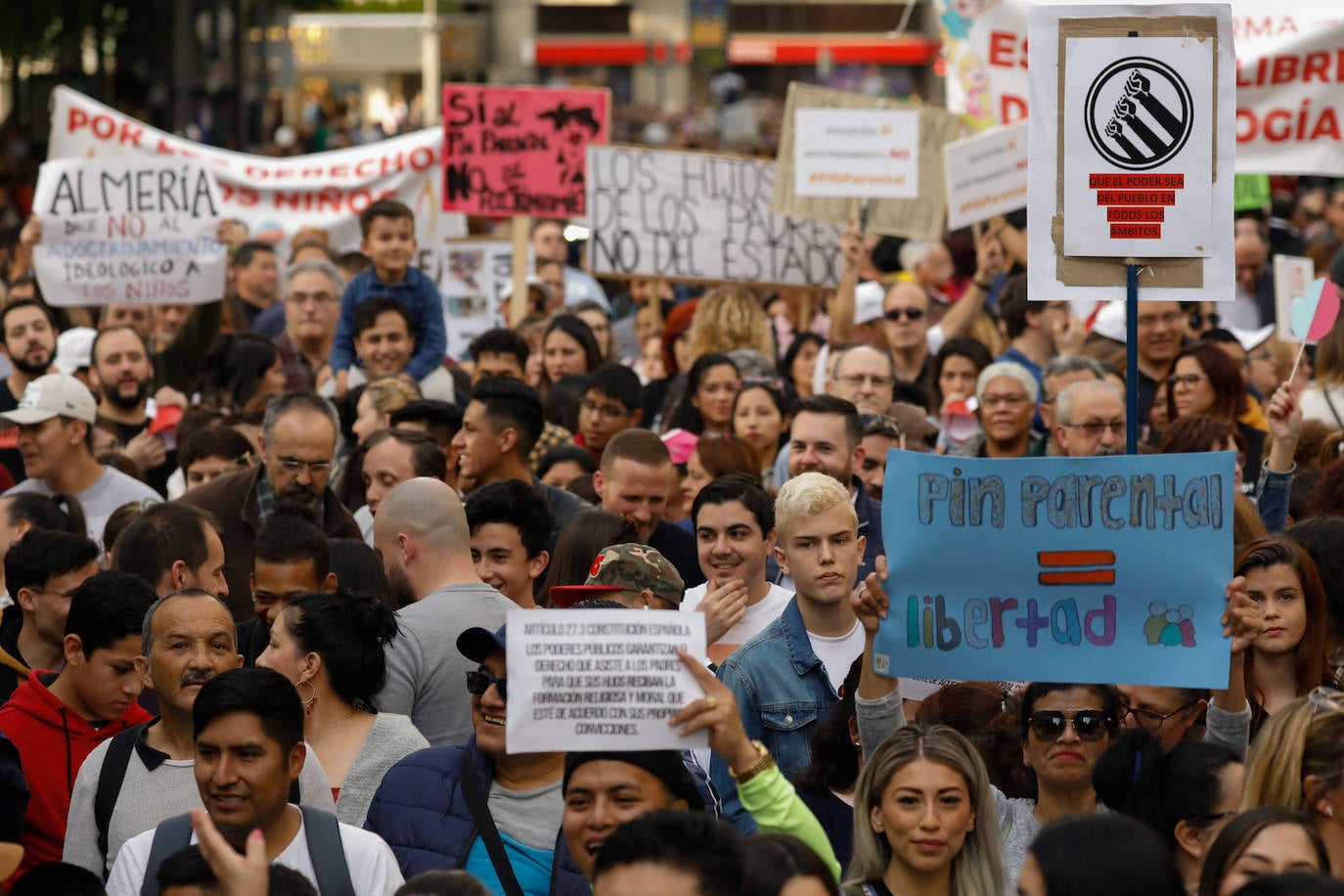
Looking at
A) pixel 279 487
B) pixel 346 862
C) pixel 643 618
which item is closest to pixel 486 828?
pixel 346 862

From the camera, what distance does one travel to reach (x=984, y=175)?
38.4 ft

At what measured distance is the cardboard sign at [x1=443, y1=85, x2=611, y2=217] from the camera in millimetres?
12383

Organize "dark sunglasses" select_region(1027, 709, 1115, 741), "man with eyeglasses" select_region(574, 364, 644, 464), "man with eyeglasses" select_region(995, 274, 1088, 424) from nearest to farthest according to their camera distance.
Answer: "dark sunglasses" select_region(1027, 709, 1115, 741) < "man with eyeglasses" select_region(574, 364, 644, 464) < "man with eyeglasses" select_region(995, 274, 1088, 424)

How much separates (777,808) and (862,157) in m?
8.36

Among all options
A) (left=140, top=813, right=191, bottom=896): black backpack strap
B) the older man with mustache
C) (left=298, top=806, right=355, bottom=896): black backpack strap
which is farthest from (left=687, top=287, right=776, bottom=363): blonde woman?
(left=140, top=813, right=191, bottom=896): black backpack strap

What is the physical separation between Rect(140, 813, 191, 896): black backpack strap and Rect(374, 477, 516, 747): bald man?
1.05 meters

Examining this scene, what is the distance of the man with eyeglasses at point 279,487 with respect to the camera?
7387 mm

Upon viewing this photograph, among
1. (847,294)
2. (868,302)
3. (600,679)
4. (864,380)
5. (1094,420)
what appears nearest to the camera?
(600,679)

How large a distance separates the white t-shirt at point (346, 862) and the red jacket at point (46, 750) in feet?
2.55

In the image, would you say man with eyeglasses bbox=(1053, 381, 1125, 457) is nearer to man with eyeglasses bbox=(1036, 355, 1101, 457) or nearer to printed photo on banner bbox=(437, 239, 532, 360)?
man with eyeglasses bbox=(1036, 355, 1101, 457)

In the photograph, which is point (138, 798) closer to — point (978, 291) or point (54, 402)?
point (54, 402)

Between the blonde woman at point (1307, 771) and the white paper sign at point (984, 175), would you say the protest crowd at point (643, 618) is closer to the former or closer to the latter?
the blonde woman at point (1307, 771)

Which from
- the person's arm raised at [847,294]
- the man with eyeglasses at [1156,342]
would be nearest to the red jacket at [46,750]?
the man with eyeglasses at [1156,342]

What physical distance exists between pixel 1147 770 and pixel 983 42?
796 centimetres
